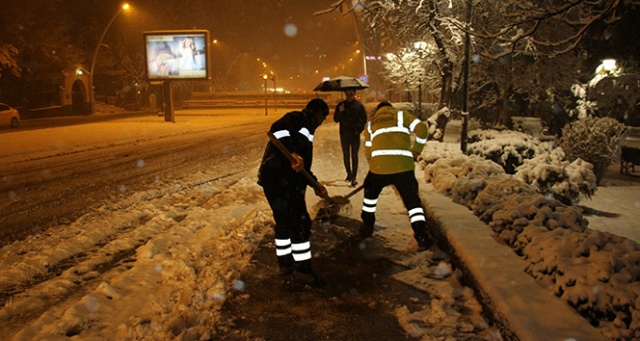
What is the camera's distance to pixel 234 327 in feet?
12.4

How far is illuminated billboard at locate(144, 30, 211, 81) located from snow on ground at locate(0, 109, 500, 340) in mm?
19320

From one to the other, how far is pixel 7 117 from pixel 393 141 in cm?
2635

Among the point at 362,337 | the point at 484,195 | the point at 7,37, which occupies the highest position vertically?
the point at 7,37

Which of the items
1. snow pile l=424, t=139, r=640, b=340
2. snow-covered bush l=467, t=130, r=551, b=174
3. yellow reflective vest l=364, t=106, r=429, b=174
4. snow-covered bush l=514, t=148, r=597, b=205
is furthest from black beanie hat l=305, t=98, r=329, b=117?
snow-covered bush l=467, t=130, r=551, b=174

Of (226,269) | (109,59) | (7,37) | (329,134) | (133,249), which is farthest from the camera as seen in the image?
(109,59)

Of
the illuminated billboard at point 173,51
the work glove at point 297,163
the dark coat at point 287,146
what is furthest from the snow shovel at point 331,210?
the illuminated billboard at point 173,51

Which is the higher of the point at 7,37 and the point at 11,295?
the point at 7,37

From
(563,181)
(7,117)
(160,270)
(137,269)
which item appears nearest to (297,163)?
(160,270)

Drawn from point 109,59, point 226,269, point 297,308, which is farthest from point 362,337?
point 109,59

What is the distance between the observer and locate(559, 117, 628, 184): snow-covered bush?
13.1 metres

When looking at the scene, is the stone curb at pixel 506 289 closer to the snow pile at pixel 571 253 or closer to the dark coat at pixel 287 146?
the snow pile at pixel 571 253

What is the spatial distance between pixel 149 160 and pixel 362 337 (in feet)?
34.6

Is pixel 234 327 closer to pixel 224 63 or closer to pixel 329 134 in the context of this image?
pixel 329 134

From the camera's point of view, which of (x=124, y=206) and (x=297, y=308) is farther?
(x=124, y=206)
